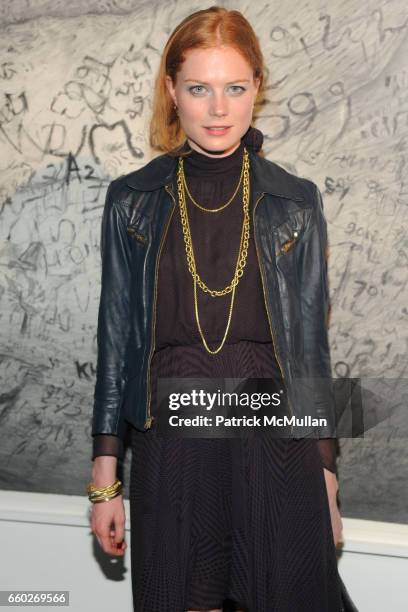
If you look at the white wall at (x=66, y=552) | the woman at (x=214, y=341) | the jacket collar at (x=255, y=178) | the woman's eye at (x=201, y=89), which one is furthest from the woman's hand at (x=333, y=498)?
the woman's eye at (x=201, y=89)

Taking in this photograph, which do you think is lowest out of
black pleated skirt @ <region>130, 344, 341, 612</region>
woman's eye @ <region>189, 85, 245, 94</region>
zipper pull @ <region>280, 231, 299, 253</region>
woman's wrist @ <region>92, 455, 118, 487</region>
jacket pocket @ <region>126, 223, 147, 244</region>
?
black pleated skirt @ <region>130, 344, 341, 612</region>

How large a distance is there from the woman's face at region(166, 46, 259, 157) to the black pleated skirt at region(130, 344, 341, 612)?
28.0 inches

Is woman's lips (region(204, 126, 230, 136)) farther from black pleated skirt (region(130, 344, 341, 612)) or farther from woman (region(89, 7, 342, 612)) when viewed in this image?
black pleated skirt (region(130, 344, 341, 612))

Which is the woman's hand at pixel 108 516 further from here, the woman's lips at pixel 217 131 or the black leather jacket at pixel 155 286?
the woman's lips at pixel 217 131

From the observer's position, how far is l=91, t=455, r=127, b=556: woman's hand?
194 centimetres

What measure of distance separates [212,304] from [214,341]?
3.4 inches

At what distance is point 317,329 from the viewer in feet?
6.63

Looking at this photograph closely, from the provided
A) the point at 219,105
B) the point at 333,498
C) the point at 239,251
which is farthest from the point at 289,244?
the point at 333,498

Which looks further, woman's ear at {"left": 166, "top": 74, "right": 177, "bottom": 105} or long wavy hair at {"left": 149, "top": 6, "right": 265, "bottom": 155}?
woman's ear at {"left": 166, "top": 74, "right": 177, "bottom": 105}

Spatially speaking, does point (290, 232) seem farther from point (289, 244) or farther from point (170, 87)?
point (170, 87)

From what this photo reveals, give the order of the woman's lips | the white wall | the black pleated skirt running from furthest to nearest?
1. the white wall
2. the woman's lips
3. the black pleated skirt

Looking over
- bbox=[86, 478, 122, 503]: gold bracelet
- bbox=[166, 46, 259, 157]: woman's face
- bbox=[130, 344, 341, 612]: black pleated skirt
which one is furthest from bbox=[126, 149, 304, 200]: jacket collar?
bbox=[86, 478, 122, 503]: gold bracelet

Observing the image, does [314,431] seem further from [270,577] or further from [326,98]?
[326,98]

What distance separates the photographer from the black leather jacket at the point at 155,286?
6.36 feet
